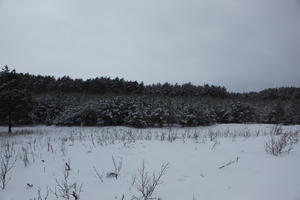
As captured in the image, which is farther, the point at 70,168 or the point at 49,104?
the point at 49,104

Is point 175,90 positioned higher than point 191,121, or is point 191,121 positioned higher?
point 175,90

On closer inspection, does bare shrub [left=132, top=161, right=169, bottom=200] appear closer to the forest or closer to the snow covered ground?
the snow covered ground

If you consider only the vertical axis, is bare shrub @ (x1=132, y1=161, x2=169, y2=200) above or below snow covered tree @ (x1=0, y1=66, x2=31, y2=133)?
below

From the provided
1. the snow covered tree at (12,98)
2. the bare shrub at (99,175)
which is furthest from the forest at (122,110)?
the bare shrub at (99,175)

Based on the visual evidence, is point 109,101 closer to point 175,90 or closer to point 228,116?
point 228,116

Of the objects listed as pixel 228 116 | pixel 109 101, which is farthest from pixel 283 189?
pixel 228 116

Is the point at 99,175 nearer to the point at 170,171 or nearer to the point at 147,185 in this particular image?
the point at 147,185

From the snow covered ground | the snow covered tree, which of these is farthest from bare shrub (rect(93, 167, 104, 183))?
the snow covered tree

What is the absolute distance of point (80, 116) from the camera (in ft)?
109

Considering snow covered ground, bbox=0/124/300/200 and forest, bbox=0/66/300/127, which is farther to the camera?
forest, bbox=0/66/300/127

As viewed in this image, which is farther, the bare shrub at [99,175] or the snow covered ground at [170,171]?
the bare shrub at [99,175]

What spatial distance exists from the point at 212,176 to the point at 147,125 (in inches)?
1065

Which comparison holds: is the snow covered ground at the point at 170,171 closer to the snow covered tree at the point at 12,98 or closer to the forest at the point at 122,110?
the snow covered tree at the point at 12,98

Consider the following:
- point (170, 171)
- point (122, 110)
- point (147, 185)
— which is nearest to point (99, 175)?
point (147, 185)
